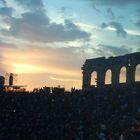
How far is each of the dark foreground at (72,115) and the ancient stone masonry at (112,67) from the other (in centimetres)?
889

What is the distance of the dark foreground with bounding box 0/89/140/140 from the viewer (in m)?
32.3

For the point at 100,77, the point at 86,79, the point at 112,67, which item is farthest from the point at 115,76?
the point at 86,79

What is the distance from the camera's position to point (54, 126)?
113ft

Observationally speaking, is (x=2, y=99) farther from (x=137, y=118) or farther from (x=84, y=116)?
(x=137, y=118)

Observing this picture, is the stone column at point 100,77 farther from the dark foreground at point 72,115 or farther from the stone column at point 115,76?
the dark foreground at point 72,115

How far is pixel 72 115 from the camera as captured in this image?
35.4m

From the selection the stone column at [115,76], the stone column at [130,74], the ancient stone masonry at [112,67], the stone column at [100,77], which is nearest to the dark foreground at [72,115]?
the stone column at [130,74]

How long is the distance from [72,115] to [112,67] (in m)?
15.3

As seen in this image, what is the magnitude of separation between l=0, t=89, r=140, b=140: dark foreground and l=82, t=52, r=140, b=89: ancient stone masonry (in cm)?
889

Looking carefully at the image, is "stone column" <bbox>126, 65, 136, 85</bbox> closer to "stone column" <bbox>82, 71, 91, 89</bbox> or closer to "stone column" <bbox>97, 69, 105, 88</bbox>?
"stone column" <bbox>97, 69, 105, 88</bbox>

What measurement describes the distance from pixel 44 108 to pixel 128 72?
504 inches

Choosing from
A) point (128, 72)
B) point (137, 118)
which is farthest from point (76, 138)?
point (128, 72)

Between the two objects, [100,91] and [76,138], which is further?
[100,91]

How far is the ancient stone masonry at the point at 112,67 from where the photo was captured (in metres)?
46.6
